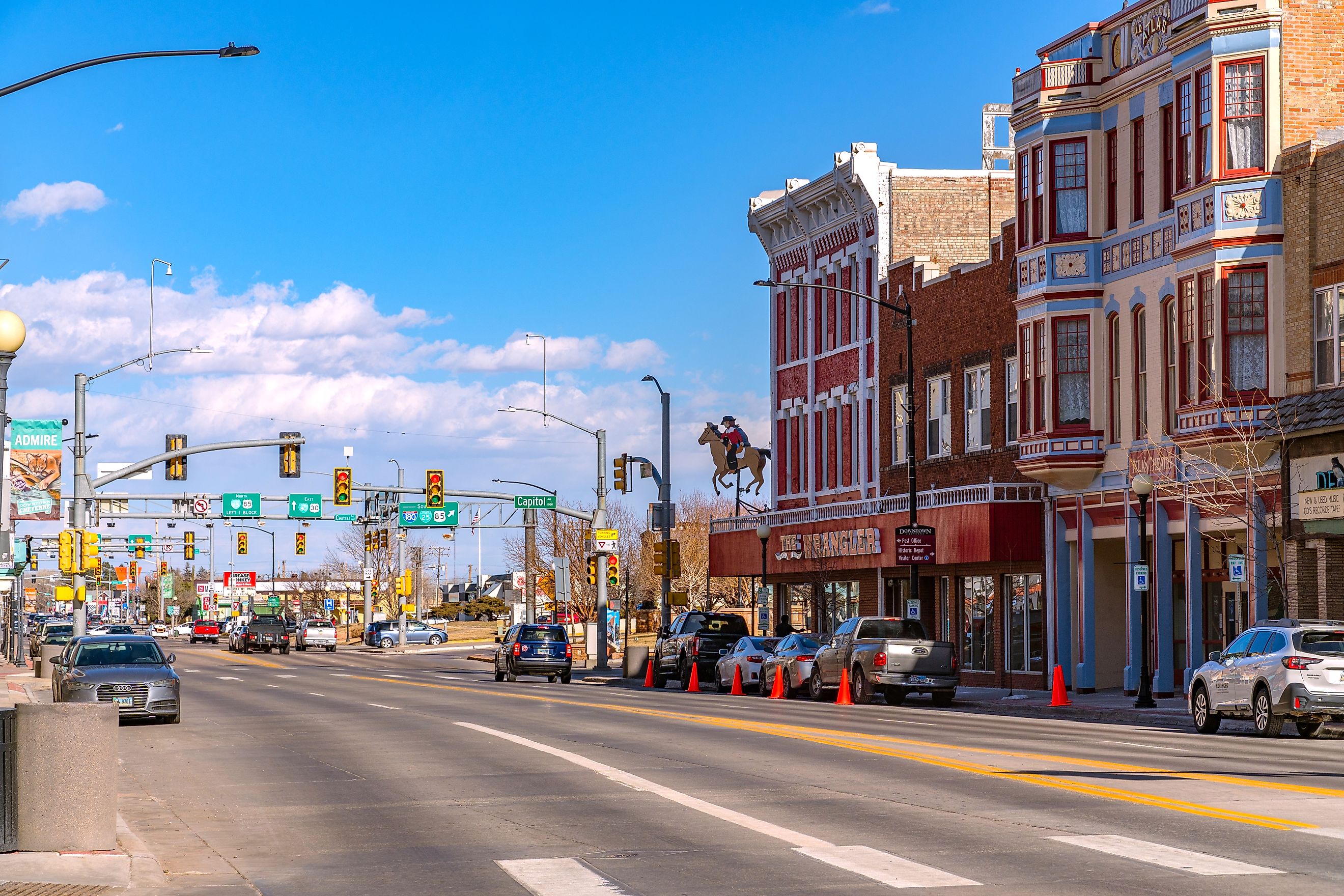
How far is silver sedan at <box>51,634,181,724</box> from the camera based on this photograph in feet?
90.7

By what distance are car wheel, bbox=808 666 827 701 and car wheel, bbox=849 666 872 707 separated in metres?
1.45

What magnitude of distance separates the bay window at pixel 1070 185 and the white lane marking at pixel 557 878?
1164 inches

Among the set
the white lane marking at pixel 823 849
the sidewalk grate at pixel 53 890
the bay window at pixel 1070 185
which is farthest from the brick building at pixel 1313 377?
the sidewalk grate at pixel 53 890

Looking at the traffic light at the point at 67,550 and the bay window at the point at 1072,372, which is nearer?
the bay window at the point at 1072,372

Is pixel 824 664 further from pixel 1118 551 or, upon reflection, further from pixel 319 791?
pixel 319 791

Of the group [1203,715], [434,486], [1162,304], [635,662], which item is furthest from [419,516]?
[1203,715]

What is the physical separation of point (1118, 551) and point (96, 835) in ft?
99.7

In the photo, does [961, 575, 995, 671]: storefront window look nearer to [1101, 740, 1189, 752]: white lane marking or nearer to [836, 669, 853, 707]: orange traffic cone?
[836, 669, 853, 707]: orange traffic cone

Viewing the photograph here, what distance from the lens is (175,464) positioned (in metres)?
48.8

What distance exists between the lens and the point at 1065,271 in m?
38.8

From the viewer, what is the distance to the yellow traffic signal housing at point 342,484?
188ft

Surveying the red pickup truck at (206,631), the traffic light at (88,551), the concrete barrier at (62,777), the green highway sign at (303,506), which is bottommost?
the red pickup truck at (206,631)

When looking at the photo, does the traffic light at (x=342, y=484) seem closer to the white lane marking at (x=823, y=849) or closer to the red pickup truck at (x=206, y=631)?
the white lane marking at (x=823, y=849)

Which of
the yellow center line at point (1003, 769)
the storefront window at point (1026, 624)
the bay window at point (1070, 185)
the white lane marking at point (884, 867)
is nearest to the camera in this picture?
the white lane marking at point (884, 867)
